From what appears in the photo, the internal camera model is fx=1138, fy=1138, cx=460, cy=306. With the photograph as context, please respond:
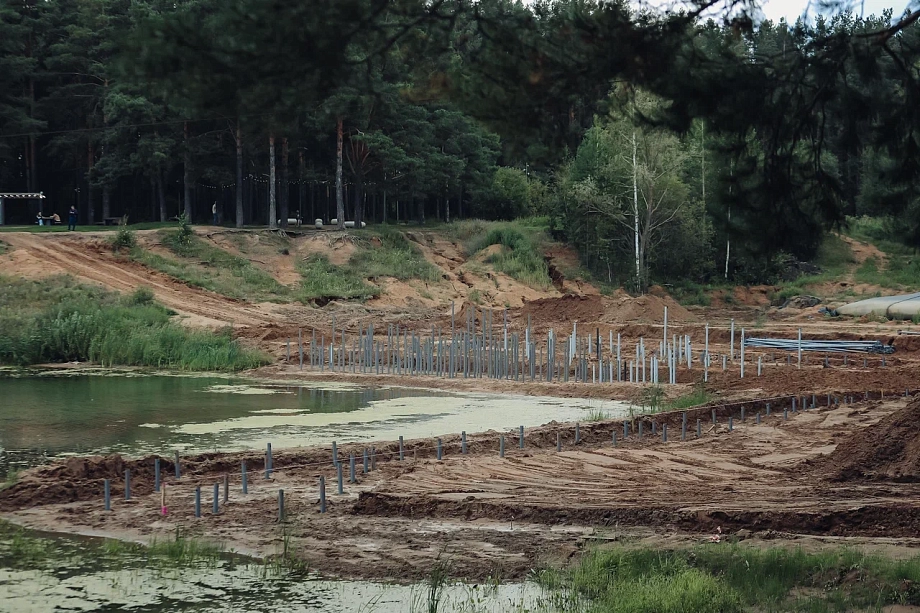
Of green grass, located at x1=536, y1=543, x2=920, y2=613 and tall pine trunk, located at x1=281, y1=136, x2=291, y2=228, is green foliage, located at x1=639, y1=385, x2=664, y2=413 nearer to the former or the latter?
green grass, located at x1=536, y1=543, x2=920, y2=613

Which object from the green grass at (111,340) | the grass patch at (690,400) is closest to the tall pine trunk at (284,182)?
the green grass at (111,340)

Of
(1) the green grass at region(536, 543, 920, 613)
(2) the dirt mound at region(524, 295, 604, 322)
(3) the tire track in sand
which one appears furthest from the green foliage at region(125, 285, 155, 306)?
(1) the green grass at region(536, 543, 920, 613)

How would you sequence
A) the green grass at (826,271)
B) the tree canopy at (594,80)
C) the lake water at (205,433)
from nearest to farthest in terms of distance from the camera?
the tree canopy at (594,80)
the lake water at (205,433)
the green grass at (826,271)

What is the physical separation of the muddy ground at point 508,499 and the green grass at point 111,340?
15.0 meters

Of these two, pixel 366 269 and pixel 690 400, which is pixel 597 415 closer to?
pixel 690 400

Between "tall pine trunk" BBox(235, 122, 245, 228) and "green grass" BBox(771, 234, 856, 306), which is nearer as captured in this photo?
"tall pine trunk" BBox(235, 122, 245, 228)

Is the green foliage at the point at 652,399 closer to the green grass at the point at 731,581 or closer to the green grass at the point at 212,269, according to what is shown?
the green grass at the point at 731,581

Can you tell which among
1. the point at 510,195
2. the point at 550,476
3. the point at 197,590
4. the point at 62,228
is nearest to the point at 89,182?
the point at 62,228

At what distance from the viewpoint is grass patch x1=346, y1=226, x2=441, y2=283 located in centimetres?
4581

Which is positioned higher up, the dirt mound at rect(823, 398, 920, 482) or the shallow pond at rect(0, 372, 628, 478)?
the dirt mound at rect(823, 398, 920, 482)

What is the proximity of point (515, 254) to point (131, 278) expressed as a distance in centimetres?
1846

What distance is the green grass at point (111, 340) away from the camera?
3002 centimetres

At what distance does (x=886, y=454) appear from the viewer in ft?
43.5

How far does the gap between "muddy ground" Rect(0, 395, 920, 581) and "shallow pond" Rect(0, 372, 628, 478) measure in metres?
1.93
